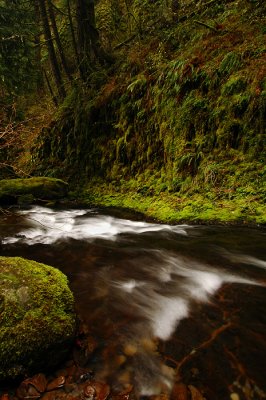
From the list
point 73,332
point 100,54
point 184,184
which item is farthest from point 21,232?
point 100,54

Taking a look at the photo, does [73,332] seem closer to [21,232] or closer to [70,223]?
[21,232]

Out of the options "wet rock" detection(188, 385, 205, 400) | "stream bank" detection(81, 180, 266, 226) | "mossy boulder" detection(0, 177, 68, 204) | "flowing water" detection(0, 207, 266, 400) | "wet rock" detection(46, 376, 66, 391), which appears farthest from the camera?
"mossy boulder" detection(0, 177, 68, 204)

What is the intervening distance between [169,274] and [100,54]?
1035 cm

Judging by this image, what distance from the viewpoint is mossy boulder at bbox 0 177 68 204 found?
10.8 metres

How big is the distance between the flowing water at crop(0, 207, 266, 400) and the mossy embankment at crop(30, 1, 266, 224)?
1.14 m

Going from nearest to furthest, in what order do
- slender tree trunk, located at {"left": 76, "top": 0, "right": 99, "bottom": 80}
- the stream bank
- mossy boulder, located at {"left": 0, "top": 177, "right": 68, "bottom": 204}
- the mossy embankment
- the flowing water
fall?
the flowing water → the stream bank → the mossy embankment → mossy boulder, located at {"left": 0, "top": 177, "right": 68, "bottom": 204} → slender tree trunk, located at {"left": 76, "top": 0, "right": 99, "bottom": 80}

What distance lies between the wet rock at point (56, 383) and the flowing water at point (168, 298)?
1.00 feet

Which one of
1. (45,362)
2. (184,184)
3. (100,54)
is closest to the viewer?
(45,362)

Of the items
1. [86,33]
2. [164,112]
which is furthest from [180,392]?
[86,33]

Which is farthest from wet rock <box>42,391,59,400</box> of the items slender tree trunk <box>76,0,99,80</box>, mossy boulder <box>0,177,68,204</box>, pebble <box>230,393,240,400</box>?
slender tree trunk <box>76,0,99,80</box>

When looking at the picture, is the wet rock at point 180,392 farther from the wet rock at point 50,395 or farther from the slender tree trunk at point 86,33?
the slender tree trunk at point 86,33

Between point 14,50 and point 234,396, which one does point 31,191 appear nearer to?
point 14,50

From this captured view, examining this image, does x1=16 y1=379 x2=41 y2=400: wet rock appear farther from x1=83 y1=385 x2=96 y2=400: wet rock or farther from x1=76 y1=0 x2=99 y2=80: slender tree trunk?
x1=76 y1=0 x2=99 y2=80: slender tree trunk

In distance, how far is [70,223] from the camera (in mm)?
8094
